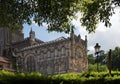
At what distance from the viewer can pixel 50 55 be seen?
82.9 metres

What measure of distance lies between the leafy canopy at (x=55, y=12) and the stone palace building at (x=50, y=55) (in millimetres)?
52072

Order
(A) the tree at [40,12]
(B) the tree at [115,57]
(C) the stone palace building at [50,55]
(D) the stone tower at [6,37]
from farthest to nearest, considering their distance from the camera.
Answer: (B) the tree at [115,57], (D) the stone tower at [6,37], (C) the stone palace building at [50,55], (A) the tree at [40,12]

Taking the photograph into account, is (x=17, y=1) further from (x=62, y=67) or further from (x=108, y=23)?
(x=62, y=67)

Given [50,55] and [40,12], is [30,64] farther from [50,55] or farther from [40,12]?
[40,12]

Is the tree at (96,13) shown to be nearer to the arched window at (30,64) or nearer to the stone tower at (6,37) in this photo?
the arched window at (30,64)

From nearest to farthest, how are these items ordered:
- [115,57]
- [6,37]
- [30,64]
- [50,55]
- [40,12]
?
[40,12] < [50,55] < [30,64] < [6,37] < [115,57]

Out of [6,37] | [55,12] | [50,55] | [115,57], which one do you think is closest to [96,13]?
[55,12]

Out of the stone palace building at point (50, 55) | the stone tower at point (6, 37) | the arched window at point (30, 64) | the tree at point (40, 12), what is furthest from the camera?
the stone tower at point (6, 37)

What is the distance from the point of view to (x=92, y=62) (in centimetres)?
11462

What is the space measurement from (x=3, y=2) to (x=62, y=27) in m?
4.50

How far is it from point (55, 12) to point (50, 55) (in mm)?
61397

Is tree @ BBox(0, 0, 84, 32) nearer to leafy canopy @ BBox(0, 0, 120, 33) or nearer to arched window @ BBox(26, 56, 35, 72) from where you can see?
leafy canopy @ BBox(0, 0, 120, 33)

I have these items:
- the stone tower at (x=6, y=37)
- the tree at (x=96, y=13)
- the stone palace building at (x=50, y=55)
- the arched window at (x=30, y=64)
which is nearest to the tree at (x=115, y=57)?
the stone palace building at (x=50, y=55)

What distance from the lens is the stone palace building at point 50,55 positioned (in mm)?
79500
